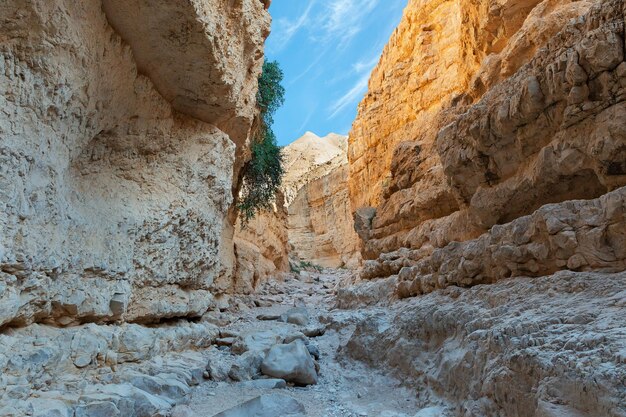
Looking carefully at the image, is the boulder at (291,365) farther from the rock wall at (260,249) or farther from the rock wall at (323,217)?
the rock wall at (323,217)

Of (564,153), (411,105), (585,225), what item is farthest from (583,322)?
(411,105)

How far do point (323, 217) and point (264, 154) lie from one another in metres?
20.9

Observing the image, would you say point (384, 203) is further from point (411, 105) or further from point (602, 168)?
point (602, 168)

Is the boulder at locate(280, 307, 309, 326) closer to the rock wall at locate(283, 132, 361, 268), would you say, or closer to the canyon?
the canyon

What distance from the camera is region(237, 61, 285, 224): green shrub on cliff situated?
35.6 feet

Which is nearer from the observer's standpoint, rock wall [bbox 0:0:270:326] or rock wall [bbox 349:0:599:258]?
rock wall [bbox 0:0:270:326]

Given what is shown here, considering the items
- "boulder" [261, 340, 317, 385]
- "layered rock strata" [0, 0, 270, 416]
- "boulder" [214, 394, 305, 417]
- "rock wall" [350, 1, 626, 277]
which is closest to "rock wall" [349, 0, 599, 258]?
"rock wall" [350, 1, 626, 277]

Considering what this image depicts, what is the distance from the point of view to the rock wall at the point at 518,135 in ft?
12.1

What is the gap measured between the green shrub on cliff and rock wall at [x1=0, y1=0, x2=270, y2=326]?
3.03 meters

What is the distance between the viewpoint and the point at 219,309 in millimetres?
8688

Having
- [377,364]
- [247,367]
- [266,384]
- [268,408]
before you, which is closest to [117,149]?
[247,367]

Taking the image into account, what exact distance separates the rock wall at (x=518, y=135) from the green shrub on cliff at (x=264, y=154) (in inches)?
149

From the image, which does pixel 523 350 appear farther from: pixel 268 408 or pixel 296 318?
pixel 296 318

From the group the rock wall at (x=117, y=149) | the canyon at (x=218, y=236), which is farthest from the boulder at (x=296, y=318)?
the rock wall at (x=117, y=149)
